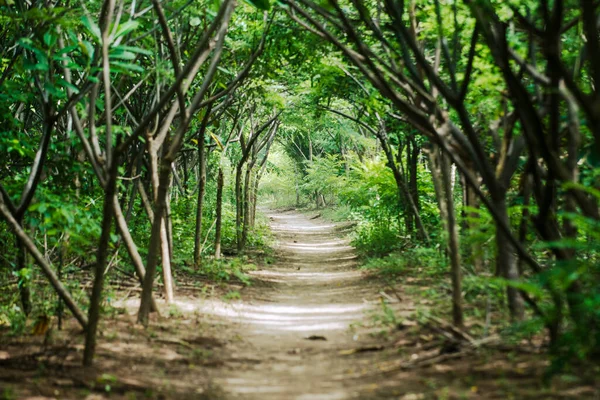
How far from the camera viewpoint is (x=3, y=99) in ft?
27.2

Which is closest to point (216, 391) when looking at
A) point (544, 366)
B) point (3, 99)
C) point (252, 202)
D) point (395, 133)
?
point (544, 366)

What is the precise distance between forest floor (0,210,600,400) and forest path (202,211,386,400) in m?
0.02

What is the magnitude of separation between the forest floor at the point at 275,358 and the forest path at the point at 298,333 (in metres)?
0.02

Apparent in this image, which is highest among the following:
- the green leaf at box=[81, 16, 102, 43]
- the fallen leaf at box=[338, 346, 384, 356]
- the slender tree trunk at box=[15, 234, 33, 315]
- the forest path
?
the green leaf at box=[81, 16, 102, 43]

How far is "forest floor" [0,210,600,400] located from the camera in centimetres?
488

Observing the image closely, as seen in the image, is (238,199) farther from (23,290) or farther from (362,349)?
(362,349)

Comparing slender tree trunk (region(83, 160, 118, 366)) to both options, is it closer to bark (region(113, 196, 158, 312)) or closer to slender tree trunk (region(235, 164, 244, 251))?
bark (region(113, 196, 158, 312))

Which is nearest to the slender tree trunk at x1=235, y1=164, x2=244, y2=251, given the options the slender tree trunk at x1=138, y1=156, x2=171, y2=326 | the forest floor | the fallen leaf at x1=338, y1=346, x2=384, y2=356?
the forest floor

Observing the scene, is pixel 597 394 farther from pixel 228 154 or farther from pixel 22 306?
pixel 228 154

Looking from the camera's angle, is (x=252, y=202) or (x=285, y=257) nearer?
(x=285, y=257)

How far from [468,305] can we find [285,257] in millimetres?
11031

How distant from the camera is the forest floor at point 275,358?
16.0 feet

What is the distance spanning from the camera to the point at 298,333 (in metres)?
8.12

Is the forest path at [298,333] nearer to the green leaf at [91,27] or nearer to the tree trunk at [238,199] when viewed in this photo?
the tree trunk at [238,199]
